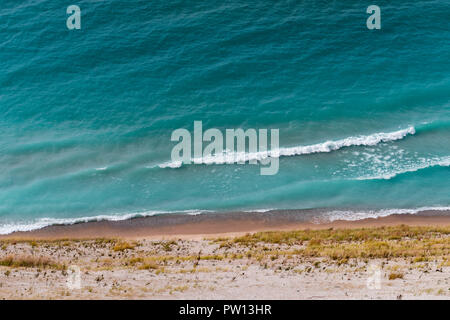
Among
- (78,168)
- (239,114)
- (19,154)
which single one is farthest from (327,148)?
(19,154)

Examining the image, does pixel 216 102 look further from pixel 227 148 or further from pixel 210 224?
pixel 210 224

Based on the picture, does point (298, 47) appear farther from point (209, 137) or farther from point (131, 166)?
point (131, 166)

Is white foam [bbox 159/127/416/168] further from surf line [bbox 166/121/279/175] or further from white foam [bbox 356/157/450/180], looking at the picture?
white foam [bbox 356/157/450/180]

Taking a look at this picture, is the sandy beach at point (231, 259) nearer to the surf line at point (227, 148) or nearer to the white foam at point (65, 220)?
the white foam at point (65, 220)

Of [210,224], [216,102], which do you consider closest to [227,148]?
[216,102]

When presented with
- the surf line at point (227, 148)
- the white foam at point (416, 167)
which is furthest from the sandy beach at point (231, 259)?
the surf line at point (227, 148)

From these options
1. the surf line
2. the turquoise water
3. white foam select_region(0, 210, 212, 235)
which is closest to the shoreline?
white foam select_region(0, 210, 212, 235)
